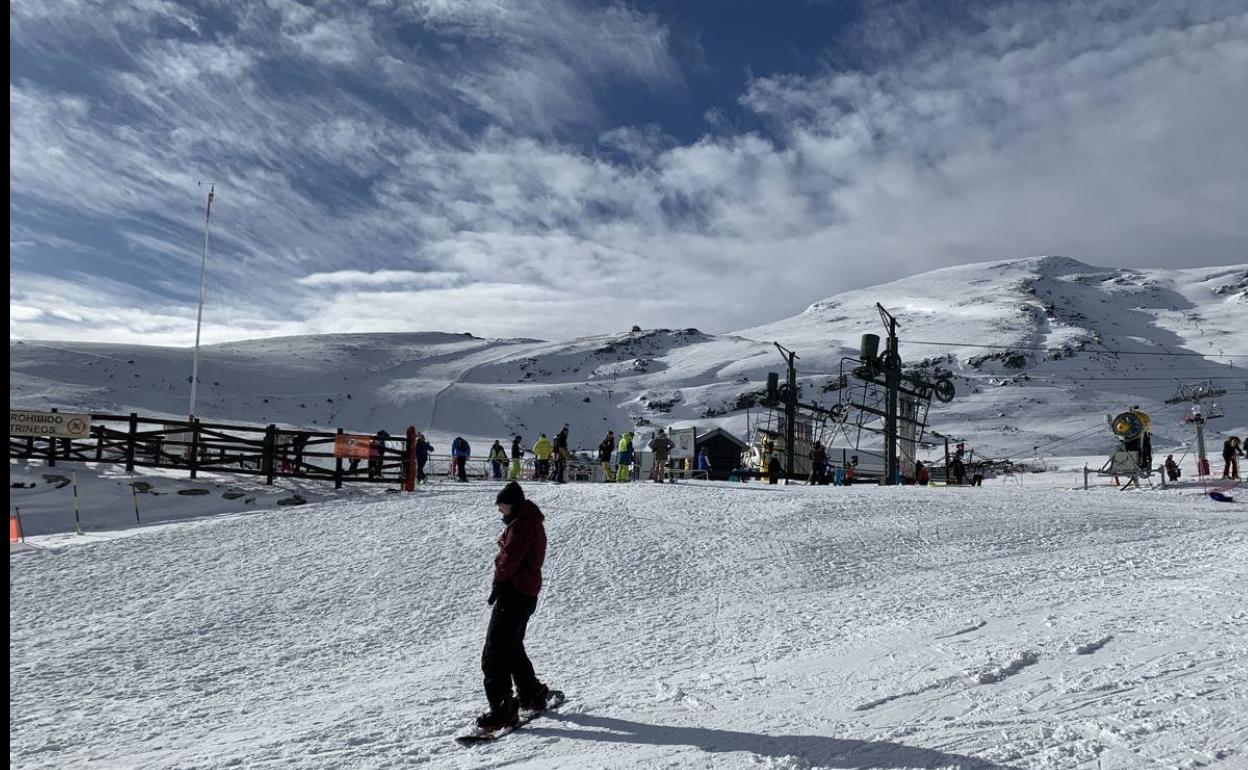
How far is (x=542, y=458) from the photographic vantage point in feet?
90.0

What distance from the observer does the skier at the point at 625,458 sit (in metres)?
25.2

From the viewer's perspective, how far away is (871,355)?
33.7 m

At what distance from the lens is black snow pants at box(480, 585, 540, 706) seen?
5559 mm

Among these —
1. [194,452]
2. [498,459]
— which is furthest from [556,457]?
[194,452]

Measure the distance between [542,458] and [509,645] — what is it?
863 inches

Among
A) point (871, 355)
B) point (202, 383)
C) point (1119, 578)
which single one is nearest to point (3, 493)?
point (1119, 578)

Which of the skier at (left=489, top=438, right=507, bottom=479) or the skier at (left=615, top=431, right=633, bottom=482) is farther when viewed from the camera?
the skier at (left=489, top=438, right=507, bottom=479)

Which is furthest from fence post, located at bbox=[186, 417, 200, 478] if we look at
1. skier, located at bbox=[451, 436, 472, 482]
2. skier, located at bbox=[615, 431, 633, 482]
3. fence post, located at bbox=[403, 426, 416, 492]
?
skier, located at bbox=[615, 431, 633, 482]

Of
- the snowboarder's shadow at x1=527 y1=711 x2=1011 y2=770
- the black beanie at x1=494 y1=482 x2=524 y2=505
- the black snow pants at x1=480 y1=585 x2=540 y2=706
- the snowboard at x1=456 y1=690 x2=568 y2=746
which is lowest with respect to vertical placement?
the snowboard at x1=456 y1=690 x2=568 y2=746

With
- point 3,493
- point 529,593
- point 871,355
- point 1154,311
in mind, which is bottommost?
point 529,593

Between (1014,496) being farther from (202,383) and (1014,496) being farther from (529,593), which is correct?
(202,383)

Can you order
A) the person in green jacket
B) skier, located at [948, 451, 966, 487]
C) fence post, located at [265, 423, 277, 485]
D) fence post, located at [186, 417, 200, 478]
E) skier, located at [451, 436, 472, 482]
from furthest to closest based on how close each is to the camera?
skier, located at [948, 451, 966, 487] → the person in green jacket → skier, located at [451, 436, 472, 482] → fence post, located at [265, 423, 277, 485] → fence post, located at [186, 417, 200, 478]

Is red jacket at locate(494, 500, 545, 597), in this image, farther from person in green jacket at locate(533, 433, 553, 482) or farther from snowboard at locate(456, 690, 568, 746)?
person in green jacket at locate(533, 433, 553, 482)

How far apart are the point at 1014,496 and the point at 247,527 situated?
55.6ft
